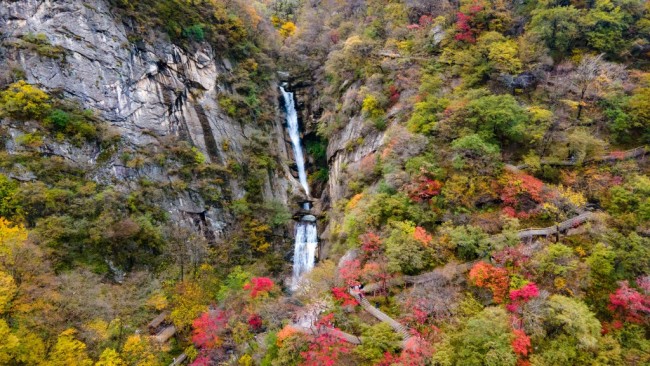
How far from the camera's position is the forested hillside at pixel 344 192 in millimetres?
18047

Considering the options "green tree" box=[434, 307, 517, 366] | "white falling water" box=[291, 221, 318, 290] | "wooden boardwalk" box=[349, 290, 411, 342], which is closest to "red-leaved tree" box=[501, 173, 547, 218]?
"green tree" box=[434, 307, 517, 366]

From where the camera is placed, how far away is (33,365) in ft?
57.0

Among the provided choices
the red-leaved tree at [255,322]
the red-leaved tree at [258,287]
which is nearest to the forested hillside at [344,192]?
the red-leaved tree at [255,322]

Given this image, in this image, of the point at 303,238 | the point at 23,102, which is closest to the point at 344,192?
the point at 303,238

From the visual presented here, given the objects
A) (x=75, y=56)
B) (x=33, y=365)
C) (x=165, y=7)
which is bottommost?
(x=33, y=365)

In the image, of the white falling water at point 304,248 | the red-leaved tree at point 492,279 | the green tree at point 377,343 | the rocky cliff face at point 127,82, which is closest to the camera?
the green tree at point 377,343

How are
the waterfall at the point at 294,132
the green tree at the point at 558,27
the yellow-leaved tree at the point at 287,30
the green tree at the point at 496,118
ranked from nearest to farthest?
the green tree at the point at 496,118
the green tree at the point at 558,27
the waterfall at the point at 294,132
the yellow-leaved tree at the point at 287,30

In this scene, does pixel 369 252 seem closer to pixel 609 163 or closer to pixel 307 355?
pixel 307 355

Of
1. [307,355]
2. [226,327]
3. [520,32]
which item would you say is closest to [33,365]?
[226,327]

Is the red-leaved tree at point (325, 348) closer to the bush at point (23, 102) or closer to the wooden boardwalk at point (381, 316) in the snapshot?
Answer: the wooden boardwalk at point (381, 316)

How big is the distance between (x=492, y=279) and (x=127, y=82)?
111 ft

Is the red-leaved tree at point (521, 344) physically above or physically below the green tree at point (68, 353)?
below

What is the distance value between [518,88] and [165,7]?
113 ft

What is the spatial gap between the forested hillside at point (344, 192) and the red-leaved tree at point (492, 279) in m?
0.10
